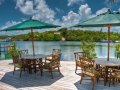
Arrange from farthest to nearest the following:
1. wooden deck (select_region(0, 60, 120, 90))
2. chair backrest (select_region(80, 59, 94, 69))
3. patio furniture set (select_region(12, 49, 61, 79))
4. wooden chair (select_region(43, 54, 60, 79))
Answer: patio furniture set (select_region(12, 49, 61, 79)) → wooden chair (select_region(43, 54, 60, 79)) → chair backrest (select_region(80, 59, 94, 69)) → wooden deck (select_region(0, 60, 120, 90))

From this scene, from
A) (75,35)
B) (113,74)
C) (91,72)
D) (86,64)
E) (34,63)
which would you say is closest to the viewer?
(91,72)

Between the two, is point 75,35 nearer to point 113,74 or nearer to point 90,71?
point 113,74

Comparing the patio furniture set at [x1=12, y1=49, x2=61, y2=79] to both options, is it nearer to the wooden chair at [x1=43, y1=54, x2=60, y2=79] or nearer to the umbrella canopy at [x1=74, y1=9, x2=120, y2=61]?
the wooden chair at [x1=43, y1=54, x2=60, y2=79]

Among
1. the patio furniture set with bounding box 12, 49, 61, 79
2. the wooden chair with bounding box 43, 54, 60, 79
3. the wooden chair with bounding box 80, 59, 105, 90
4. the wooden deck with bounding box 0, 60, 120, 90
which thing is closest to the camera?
the wooden chair with bounding box 80, 59, 105, 90

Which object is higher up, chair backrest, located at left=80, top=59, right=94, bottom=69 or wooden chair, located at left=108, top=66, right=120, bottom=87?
chair backrest, located at left=80, top=59, right=94, bottom=69

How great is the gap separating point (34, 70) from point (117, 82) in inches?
133

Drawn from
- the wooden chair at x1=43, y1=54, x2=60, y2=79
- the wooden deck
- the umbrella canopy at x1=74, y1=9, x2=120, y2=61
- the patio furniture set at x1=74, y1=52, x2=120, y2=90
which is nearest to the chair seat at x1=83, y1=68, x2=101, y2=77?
the patio furniture set at x1=74, y1=52, x2=120, y2=90

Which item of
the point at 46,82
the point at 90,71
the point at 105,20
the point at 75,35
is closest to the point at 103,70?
the point at 90,71

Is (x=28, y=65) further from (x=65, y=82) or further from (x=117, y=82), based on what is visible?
(x=117, y=82)

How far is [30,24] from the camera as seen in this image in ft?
29.0

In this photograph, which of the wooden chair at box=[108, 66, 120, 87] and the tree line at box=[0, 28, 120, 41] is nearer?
the wooden chair at box=[108, 66, 120, 87]

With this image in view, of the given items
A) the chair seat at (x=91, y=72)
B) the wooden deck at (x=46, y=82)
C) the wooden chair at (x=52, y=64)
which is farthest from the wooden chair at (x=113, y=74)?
the wooden chair at (x=52, y=64)

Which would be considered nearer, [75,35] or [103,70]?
[103,70]

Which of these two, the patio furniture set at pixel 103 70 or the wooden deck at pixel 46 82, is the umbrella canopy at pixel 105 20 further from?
the wooden deck at pixel 46 82
